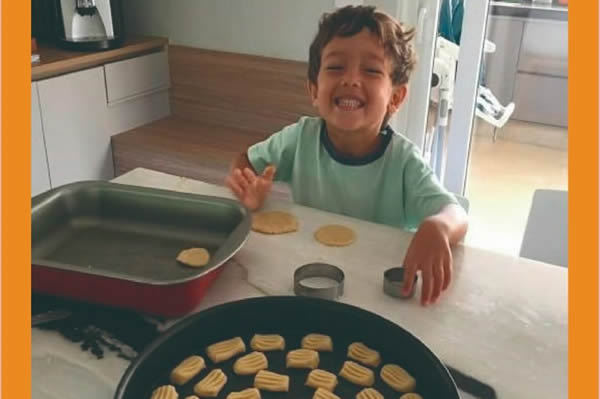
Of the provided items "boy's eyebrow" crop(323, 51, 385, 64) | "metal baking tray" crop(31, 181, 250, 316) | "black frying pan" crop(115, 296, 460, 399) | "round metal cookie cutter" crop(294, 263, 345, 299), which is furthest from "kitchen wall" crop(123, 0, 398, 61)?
"black frying pan" crop(115, 296, 460, 399)

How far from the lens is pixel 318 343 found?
2.37 feet

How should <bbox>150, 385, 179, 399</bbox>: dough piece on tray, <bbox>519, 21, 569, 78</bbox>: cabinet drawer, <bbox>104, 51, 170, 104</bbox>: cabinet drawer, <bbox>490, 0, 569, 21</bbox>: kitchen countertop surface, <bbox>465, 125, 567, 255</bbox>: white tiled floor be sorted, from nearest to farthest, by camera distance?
1. <bbox>150, 385, 179, 399</bbox>: dough piece on tray
2. <bbox>104, 51, 170, 104</bbox>: cabinet drawer
3. <bbox>490, 0, 569, 21</bbox>: kitchen countertop surface
4. <bbox>519, 21, 569, 78</bbox>: cabinet drawer
5. <bbox>465, 125, 567, 255</bbox>: white tiled floor

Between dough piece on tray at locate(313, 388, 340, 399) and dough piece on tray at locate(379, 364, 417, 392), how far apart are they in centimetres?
6

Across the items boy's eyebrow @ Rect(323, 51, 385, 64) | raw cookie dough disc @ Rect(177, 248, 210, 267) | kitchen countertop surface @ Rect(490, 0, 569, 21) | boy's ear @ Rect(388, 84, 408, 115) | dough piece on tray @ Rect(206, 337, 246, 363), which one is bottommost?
dough piece on tray @ Rect(206, 337, 246, 363)

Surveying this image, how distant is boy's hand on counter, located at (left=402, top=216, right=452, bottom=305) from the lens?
0.81m

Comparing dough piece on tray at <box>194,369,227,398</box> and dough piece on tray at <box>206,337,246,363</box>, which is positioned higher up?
dough piece on tray at <box>206,337,246,363</box>

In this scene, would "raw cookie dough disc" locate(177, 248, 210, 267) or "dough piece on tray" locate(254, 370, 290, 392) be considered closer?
"dough piece on tray" locate(254, 370, 290, 392)

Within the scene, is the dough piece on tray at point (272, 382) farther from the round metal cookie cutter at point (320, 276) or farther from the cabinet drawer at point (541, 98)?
the cabinet drawer at point (541, 98)

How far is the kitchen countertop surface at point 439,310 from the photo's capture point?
0.68 metres

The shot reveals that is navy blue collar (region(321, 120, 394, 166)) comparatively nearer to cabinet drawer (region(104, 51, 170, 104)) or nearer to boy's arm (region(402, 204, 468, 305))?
boy's arm (region(402, 204, 468, 305))

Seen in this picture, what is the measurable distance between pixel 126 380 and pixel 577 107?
0.60 metres

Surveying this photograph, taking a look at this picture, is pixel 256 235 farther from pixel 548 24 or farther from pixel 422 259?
pixel 548 24

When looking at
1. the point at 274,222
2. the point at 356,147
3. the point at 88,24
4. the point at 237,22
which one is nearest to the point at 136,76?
the point at 88,24

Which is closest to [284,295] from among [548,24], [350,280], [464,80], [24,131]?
[350,280]
